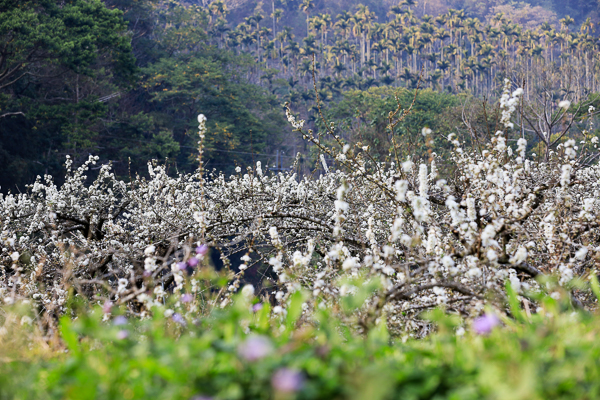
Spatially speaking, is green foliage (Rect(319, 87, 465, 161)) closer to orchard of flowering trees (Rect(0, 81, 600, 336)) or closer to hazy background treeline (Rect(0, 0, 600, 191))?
hazy background treeline (Rect(0, 0, 600, 191))

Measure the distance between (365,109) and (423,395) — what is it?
41.5m

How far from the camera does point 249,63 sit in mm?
46656

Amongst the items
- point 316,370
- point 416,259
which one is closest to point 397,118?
point 416,259

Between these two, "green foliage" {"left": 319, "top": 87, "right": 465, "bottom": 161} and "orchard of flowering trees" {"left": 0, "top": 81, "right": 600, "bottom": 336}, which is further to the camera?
"green foliage" {"left": 319, "top": 87, "right": 465, "bottom": 161}

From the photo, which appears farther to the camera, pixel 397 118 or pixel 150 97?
pixel 150 97

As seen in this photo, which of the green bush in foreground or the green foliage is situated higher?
the green foliage

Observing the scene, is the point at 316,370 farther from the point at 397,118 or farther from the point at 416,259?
the point at 397,118

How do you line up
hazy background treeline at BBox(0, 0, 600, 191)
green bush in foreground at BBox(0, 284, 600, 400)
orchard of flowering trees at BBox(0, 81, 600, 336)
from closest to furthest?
green bush in foreground at BBox(0, 284, 600, 400) → orchard of flowering trees at BBox(0, 81, 600, 336) → hazy background treeline at BBox(0, 0, 600, 191)

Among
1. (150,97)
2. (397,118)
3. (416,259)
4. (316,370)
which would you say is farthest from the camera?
(150,97)

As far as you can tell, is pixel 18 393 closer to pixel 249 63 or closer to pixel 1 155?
pixel 1 155

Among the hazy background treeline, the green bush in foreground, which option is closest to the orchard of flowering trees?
the green bush in foreground

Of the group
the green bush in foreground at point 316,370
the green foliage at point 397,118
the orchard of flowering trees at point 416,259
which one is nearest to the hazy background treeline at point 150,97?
the green foliage at point 397,118

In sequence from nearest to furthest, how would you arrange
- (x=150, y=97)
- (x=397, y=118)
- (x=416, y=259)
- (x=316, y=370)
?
(x=316, y=370), (x=416, y=259), (x=397, y=118), (x=150, y=97)

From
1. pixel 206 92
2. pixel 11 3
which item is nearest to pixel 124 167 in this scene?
pixel 11 3
